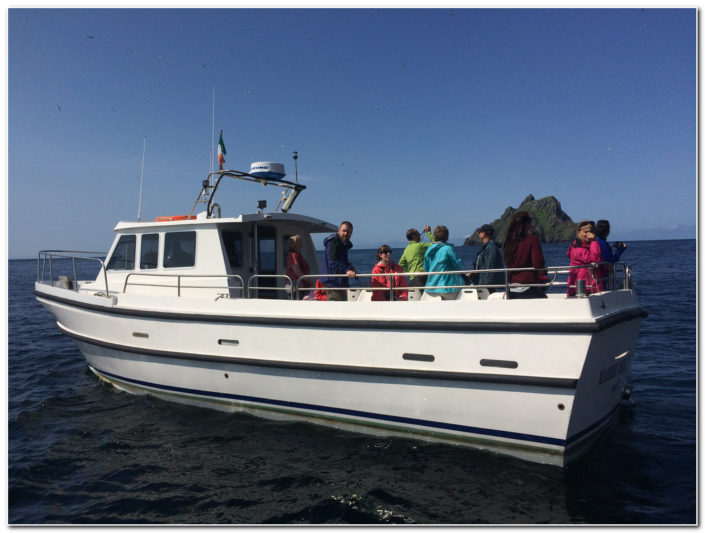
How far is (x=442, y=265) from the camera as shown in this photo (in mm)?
4988

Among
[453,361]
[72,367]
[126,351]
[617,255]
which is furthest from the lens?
[72,367]

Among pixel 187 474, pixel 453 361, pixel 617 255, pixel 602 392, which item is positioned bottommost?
pixel 187 474

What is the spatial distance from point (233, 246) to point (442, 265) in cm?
325

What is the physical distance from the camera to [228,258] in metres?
6.54

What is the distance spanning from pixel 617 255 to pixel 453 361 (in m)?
2.82

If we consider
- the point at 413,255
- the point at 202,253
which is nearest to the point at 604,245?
the point at 413,255

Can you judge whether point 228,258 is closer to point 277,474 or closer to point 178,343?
point 178,343

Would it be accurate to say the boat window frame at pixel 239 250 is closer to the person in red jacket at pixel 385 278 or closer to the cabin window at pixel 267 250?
the cabin window at pixel 267 250

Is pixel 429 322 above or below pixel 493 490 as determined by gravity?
above

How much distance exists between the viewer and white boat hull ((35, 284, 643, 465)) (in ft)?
13.7

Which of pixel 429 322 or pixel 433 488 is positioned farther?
pixel 429 322

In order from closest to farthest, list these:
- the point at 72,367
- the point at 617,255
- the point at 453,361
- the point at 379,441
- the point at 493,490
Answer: the point at 493,490
the point at 453,361
the point at 379,441
the point at 617,255
the point at 72,367

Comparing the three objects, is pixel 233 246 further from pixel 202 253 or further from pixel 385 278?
pixel 385 278

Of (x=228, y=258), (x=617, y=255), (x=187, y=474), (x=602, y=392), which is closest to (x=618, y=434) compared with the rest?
(x=602, y=392)
